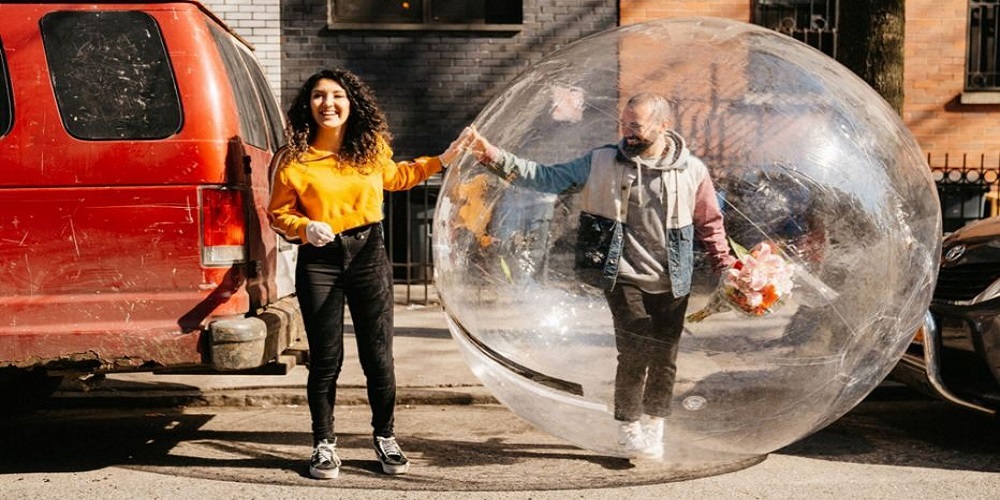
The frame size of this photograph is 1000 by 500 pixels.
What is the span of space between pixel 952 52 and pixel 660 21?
9006 mm

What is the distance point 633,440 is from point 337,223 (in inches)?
64.6

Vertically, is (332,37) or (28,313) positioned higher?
(332,37)

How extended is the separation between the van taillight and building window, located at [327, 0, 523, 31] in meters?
7.35

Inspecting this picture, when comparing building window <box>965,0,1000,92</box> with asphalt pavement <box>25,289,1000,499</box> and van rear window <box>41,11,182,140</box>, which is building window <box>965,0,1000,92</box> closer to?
asphalt pavement <box>25,289,1000,499</box>

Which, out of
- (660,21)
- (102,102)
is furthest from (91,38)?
(660,21)

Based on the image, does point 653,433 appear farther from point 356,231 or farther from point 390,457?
point 356,231

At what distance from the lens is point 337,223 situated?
447 cm

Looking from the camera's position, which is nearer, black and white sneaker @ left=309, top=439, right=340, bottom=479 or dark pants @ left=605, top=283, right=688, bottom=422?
dark pants @ left=605, top=283, right=688, bottom=422

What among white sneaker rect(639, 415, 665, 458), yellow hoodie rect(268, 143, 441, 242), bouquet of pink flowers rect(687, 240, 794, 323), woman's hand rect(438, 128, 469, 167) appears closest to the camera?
bouquet of pink flowers rect(687, 240, 794, 323)

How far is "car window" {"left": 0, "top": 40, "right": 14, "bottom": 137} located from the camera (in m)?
4.50

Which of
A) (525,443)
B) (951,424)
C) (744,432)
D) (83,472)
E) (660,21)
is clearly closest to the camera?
(744,432)

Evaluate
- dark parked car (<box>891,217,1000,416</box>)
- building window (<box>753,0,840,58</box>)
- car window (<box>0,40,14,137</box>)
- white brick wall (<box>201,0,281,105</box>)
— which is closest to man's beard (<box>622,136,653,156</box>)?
dark parked car (<box>891,217,1000,416</box>)

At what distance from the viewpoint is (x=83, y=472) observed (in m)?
4.86

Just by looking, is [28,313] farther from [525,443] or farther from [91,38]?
[525,443]
